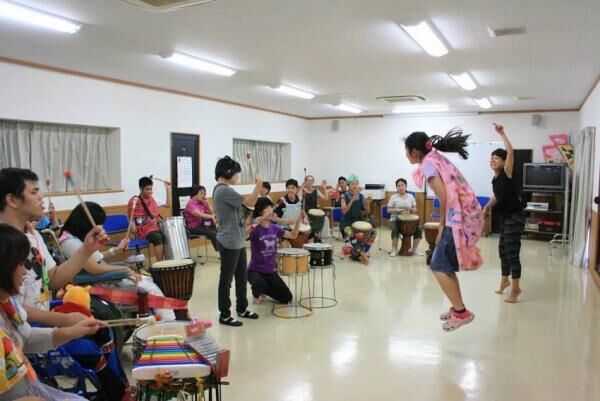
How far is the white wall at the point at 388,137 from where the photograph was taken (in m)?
9.90

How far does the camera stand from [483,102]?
29.5 feet

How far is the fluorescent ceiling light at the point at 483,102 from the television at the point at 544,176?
141 centimetres

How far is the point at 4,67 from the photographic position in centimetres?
536

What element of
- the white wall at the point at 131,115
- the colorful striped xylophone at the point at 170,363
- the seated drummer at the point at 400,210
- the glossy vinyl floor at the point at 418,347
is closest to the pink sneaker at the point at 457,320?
the glossy vinyl floor at the point at 418,347

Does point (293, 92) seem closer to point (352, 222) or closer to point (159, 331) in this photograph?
point (352, 222)

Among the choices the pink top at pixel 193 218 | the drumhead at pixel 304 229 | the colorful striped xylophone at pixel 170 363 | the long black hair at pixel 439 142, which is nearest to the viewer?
the colorful striped xylophone at pixel 170 363

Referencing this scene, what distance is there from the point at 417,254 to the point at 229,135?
416cm

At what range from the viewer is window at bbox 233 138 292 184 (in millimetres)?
9816

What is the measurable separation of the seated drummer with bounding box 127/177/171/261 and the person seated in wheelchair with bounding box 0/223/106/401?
4.48 meters

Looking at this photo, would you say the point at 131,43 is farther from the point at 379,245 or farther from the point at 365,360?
the point at 379,245

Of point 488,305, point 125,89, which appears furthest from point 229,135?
point 488,305

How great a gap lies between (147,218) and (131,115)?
1.63 m

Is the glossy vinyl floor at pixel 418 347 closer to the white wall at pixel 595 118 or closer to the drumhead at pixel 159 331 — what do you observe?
the drumhead at pixel 159 331

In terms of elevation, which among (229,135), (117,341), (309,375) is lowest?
(309,375)
